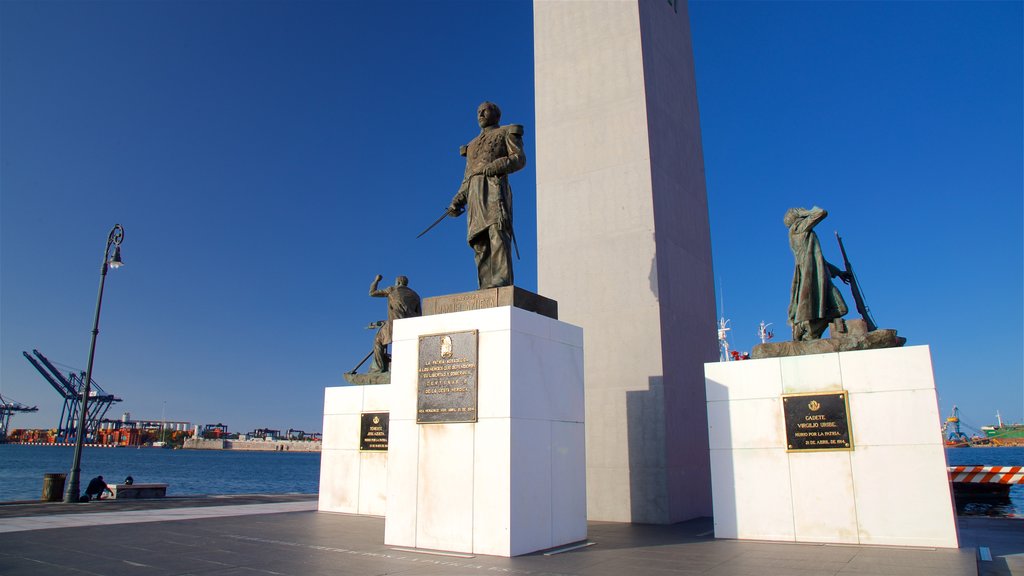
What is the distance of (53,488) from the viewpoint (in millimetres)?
13336

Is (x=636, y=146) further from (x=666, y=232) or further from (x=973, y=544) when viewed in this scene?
(x=973, y=544)

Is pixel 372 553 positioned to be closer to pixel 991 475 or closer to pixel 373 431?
pixel 373 431

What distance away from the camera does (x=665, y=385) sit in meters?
11.3

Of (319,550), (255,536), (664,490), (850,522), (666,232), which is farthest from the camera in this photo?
(666,232)

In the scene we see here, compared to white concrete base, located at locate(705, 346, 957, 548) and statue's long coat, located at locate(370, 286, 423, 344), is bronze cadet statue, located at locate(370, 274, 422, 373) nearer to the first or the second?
statue's long coat, located at locate(370, 286, 423, 344)

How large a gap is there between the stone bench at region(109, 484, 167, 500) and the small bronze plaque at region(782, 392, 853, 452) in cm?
1368

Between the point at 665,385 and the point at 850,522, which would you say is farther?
the point at 665,385

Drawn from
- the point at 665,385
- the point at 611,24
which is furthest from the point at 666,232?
the point at 611,24

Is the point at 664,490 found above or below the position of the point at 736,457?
below

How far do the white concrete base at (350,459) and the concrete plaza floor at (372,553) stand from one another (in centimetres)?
146

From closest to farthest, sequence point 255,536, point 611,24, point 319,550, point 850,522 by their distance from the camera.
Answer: point 319,550
point 850,522
point 255,536
point 611,24

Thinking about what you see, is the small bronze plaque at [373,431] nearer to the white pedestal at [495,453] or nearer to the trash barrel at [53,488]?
the white pedestal at [495,453]

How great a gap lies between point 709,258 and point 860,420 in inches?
262

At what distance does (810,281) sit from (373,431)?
7811 mm
